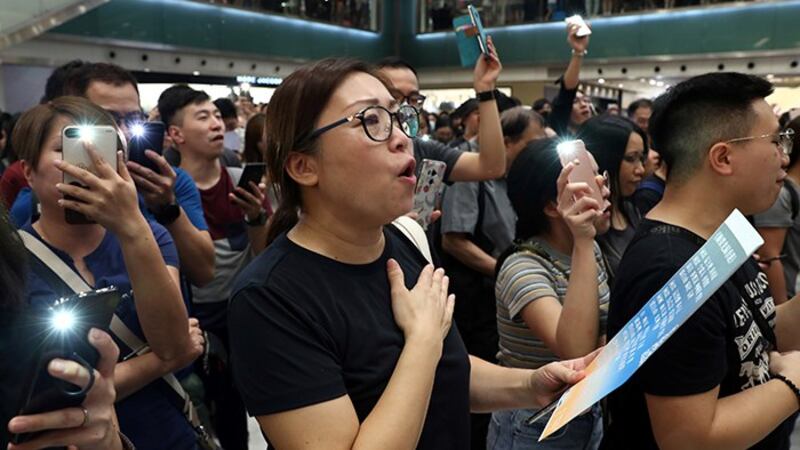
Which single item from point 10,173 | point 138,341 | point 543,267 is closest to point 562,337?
point 543,267

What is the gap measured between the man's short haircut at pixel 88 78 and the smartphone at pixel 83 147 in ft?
2.77

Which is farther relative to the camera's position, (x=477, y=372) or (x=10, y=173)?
(x=10, y=173)

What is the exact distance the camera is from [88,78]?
7.37ft

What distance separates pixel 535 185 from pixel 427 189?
54 cm

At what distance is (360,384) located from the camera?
1156 mm

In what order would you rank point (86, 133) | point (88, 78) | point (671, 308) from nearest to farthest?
point (671, 308), point (86, 133), point (88, 78)

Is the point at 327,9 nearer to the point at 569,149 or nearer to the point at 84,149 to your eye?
the point at 569,149

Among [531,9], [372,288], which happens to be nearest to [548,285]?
[372,288]

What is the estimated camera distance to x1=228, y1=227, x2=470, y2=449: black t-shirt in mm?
1083

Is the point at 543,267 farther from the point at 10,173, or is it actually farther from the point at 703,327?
the point at 10,173

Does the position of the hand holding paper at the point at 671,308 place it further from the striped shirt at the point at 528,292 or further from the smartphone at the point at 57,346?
the striped shirt at the point at 528,292

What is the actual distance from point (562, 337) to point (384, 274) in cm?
67

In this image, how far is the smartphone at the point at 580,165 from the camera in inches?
67.3

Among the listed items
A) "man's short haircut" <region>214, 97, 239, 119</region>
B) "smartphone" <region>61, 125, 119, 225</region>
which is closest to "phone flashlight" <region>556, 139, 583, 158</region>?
"smartphone" <region>61, 125, 119, 225</region>
